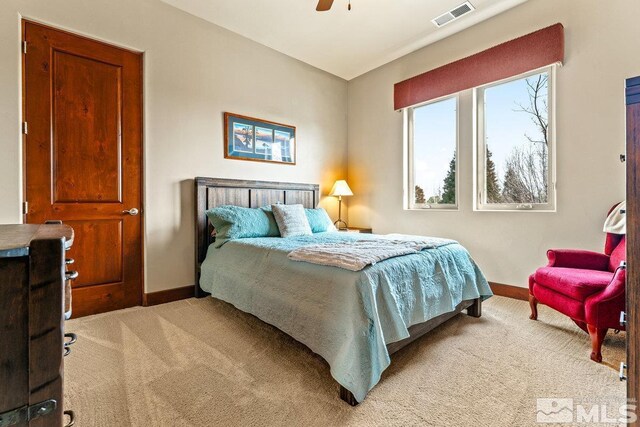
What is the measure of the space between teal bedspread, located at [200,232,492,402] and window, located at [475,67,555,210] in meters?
1.16

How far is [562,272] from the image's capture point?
2.20 m

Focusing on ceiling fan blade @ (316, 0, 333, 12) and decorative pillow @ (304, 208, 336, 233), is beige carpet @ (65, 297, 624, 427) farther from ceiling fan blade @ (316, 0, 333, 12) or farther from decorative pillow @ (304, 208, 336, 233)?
ceiling fan blade @ (316, 0, 333, 12)

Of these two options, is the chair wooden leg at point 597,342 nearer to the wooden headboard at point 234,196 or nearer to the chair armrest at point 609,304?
the chair armrest at point 609,304

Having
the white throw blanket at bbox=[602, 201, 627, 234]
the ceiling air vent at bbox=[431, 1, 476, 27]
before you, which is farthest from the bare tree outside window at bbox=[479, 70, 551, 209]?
the ceiling air vent at bbox=[431, 1, 476, 27]

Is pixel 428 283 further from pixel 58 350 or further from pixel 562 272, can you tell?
pixel 58 350

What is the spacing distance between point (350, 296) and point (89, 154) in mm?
2667

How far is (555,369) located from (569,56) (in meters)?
2.73

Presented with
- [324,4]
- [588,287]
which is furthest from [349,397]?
[324,4]

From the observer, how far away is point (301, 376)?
1736mm

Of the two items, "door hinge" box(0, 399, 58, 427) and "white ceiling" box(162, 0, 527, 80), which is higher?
"white ceiling" box(162, 0, 527, 80)

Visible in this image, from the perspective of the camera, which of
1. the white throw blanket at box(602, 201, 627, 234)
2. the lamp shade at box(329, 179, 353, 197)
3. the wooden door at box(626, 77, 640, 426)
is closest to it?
the wooden door at box(626, 77, 640, 426)

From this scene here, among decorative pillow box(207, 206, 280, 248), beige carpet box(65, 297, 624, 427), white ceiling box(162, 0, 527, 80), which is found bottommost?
beige carpet box(65, 297, 624, 427)

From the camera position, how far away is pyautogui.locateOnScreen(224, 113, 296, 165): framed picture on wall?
3.51m

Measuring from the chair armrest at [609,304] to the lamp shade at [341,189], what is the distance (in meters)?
3.00
